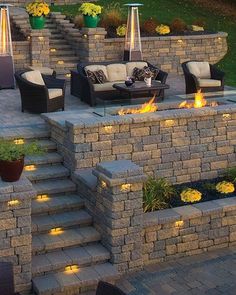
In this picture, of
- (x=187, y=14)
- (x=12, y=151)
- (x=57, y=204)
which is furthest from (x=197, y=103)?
(x=187, y=14)

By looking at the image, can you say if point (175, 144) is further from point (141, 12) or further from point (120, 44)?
point (141, 12)

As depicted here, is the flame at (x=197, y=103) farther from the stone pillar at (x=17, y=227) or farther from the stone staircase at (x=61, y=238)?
the stone pillar at (x=17, y=227)

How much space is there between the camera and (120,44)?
20.6 meters

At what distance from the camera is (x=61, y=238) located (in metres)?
9.36

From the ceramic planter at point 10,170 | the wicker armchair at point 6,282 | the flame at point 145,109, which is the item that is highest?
the flame at point 145,109

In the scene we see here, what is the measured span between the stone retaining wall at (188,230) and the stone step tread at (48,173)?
74.3 inches

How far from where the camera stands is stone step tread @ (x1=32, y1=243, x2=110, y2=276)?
28.9 feet

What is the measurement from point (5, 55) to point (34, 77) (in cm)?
349

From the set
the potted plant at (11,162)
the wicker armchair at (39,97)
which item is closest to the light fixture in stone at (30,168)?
the potted plant at (11,162)

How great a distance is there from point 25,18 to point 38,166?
1219 centimetres

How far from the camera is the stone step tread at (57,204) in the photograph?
9812 millimetres

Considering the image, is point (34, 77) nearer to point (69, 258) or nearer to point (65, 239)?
point (65, 239)

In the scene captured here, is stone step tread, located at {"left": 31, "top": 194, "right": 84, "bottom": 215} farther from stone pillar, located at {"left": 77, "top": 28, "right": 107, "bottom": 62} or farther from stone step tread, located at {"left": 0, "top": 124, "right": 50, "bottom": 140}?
stone pillar, located at {"left": 77, "top": 28, "right": 107, "bottom": 62}

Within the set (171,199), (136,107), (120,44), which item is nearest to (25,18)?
(120,44)
